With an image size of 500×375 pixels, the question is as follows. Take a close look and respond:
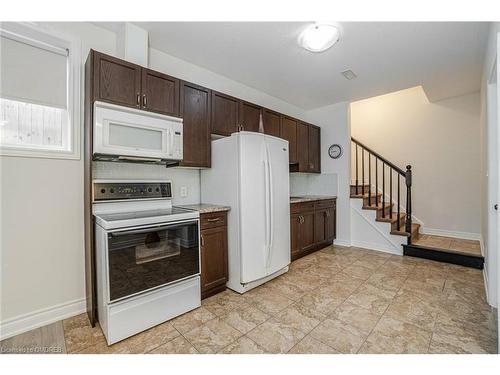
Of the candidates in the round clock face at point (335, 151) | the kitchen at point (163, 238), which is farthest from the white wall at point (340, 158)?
the kitchen at point (163, 238)

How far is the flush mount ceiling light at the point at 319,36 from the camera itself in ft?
6.91

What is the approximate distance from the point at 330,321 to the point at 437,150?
4.08 m

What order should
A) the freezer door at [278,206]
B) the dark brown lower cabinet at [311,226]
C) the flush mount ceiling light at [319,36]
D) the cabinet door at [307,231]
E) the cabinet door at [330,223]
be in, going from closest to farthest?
the flush mount ceiling light at [319,36], the freezer door at [278,206], the dark brown lower cabinet at [311,226], the cabinet door at [307,231], the cabinet door at [330,223]

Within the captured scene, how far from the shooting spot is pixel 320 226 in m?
3.89


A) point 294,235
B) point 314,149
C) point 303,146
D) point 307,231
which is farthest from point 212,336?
point 314,149

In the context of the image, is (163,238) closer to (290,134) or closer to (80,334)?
(80,334)

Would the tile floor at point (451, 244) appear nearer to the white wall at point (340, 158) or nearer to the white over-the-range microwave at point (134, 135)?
the white wall at point (340, 158)

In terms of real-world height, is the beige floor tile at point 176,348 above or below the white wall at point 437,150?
below

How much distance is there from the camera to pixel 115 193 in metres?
2.08

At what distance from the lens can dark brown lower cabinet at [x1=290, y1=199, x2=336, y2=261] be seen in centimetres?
342

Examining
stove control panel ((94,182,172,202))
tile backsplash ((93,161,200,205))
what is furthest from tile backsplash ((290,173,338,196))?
stove control panel ((94,182,172,202))

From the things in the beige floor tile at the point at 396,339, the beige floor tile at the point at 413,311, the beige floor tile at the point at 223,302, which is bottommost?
the beige floor tile at the point at 223,302
